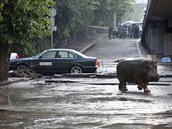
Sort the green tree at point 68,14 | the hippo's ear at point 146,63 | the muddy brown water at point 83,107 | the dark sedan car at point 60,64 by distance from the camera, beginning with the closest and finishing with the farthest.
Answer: the muddy brown water at point 83,107, the hippo's ear at point 146,63, the dark sedan car at point 60,64, the green tree at point 68,14

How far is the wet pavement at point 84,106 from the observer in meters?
9.80

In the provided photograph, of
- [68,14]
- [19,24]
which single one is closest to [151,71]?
[19,24]

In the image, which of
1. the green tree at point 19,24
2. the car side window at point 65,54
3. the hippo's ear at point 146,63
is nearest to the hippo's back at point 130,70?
the hippo's ear at point 146,63

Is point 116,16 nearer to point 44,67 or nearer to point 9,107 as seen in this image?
point 44,67

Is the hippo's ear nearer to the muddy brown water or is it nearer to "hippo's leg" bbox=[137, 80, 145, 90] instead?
"hippo's leg" bbox=[137, 80, 145, 90]

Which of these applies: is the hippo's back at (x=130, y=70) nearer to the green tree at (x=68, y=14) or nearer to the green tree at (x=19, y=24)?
the green tree at (x=19, y=24)

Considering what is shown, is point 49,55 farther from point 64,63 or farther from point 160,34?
point 160,34

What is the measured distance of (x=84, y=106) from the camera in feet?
40.8

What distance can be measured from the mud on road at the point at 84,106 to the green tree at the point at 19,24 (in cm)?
168

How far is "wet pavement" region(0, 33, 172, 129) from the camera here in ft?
32.2

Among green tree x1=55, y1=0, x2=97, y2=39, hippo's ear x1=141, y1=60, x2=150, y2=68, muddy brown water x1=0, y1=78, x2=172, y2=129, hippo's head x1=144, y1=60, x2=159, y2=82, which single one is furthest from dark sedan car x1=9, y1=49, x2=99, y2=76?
green tree x1=55, y1=0, x2=97, y2=39

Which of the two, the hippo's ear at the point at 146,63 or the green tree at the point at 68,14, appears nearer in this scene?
the hippo's ear at the point at 146,63

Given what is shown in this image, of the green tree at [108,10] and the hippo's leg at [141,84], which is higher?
the green tree at [108,10]

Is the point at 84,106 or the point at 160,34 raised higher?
the point at 160,34
